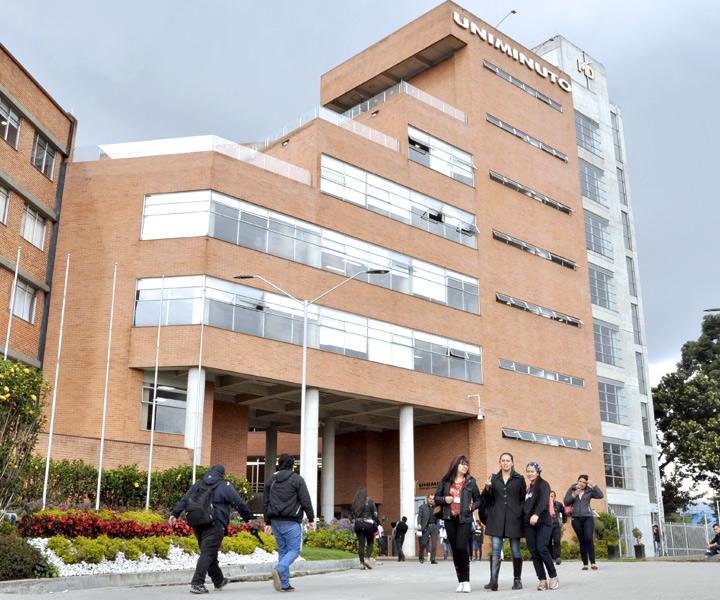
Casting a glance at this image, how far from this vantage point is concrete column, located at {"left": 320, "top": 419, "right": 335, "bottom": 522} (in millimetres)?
40531

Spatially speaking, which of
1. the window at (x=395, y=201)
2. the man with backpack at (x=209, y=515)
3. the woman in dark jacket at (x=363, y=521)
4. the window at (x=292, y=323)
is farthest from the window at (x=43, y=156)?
the man with backpack at (x=209, y=515)

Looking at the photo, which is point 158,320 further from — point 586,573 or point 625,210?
point 625,210

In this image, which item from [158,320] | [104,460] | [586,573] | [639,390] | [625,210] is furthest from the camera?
[625,210]

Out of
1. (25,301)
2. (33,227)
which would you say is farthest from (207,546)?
(33,227)

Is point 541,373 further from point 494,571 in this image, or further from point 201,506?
point 201,506

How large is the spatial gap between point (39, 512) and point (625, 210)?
160 ft

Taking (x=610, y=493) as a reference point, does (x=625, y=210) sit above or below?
above

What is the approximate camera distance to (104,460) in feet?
90.7

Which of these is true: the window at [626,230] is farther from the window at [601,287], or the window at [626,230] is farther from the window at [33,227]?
the window at [33,227]

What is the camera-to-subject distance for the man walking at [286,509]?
40.5 feet

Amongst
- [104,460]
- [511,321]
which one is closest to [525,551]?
[511,321]

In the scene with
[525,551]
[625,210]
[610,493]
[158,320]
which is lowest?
[525,551]

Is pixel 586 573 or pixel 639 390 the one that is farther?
pixel 639 390

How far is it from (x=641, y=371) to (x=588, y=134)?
15.7 meters
